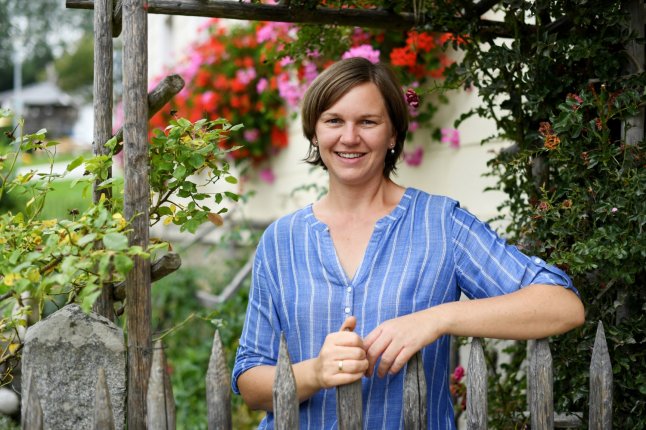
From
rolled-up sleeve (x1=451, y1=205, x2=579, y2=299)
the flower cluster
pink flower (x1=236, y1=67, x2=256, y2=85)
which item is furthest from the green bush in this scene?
pink flower (x1=236, y1=67, x2=256, y2=85)

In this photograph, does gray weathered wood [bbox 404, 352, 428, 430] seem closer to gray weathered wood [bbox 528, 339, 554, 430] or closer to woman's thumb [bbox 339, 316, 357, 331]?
woman's thumb [bbox 339, 316, 357, 331]

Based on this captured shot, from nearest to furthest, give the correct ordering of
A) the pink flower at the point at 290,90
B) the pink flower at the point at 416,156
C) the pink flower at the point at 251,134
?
1. the pink flower at the point at 416,156
2. the pink flower at the point at 290,90
3. the pink flower at the point at 251,134

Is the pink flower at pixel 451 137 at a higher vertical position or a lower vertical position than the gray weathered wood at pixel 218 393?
higher

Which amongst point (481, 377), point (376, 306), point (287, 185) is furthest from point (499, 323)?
point (287, 185)

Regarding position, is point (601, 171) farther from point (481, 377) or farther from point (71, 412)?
point (71, 412)

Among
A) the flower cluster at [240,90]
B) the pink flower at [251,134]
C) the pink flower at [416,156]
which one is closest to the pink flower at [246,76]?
the flower cluster at [240,90]

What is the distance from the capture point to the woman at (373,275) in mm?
1875

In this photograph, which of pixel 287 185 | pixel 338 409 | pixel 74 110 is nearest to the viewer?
pixel 338 409

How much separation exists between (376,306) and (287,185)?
169 inches

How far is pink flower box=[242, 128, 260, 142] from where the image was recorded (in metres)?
6.15

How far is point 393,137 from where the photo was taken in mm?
2201

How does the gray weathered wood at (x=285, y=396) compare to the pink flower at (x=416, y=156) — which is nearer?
the gray weathered wood at (x=285, y=396)

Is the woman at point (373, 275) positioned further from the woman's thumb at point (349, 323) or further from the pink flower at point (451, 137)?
the pink flower at point (451, 137)

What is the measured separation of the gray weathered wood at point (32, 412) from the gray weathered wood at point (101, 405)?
116 mm
